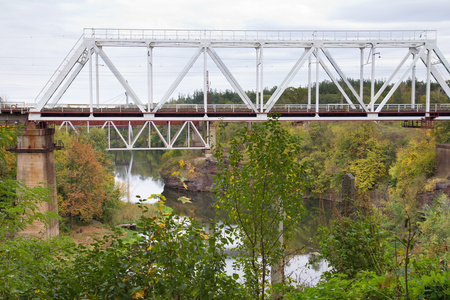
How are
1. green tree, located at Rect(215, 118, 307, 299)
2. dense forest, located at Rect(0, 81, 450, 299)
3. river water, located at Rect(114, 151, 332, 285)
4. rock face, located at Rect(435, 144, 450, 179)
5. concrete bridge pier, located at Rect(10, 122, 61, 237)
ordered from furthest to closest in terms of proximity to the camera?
rock face, located at Rect(435, 144, 450, 179)
concrete bridge pier, located at Rect(10, 122, 61, 237)
river water, located at Rect(114, 151, 332, 285)
green tree, located at Rect(215, 118, 307, 299)
dense forest, located at Rect(0, 81, 450, 299)

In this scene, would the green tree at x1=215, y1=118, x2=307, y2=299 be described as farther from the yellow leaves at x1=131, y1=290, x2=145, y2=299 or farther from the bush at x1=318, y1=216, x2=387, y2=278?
the bush at x1=318, y1=216, x2=387, y2=278

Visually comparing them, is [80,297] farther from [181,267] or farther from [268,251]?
[268,251]

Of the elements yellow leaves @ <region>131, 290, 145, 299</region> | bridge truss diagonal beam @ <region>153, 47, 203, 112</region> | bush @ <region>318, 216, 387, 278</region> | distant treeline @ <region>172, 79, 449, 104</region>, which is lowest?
bush @ <region>318, 216, 387, 278</region>

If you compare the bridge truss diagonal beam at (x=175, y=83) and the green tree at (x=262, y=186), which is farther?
the bridge truss diagonal beam at (x=175, y=83)

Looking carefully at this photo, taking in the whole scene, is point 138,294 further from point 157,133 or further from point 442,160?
point 157,133

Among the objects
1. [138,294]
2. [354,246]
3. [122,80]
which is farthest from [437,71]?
[138,294]

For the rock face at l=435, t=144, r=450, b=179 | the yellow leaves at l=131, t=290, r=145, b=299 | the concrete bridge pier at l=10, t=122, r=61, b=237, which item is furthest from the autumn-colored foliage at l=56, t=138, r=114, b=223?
the yellow leaves at l=131, t=290, r=145, b=299

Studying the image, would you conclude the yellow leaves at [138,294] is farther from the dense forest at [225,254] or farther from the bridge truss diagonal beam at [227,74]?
the bridge truss diagonal beam at [227,74]

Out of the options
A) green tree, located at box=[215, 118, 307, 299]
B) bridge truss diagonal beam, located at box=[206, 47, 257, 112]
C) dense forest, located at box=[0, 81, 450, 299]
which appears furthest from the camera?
bridge truss diagonal beam, located at box=[206, 47, 257, 112]

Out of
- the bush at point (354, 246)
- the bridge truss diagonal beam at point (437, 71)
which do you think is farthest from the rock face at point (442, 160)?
Answer: the bush at point (354, 246)

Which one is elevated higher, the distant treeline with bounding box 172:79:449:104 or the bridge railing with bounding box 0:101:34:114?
the distant treeline with bounding box 172:79:449:104

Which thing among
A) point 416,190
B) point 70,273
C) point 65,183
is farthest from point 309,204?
point 70,273

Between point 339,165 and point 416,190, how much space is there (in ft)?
41.3

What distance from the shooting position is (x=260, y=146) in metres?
7.02
